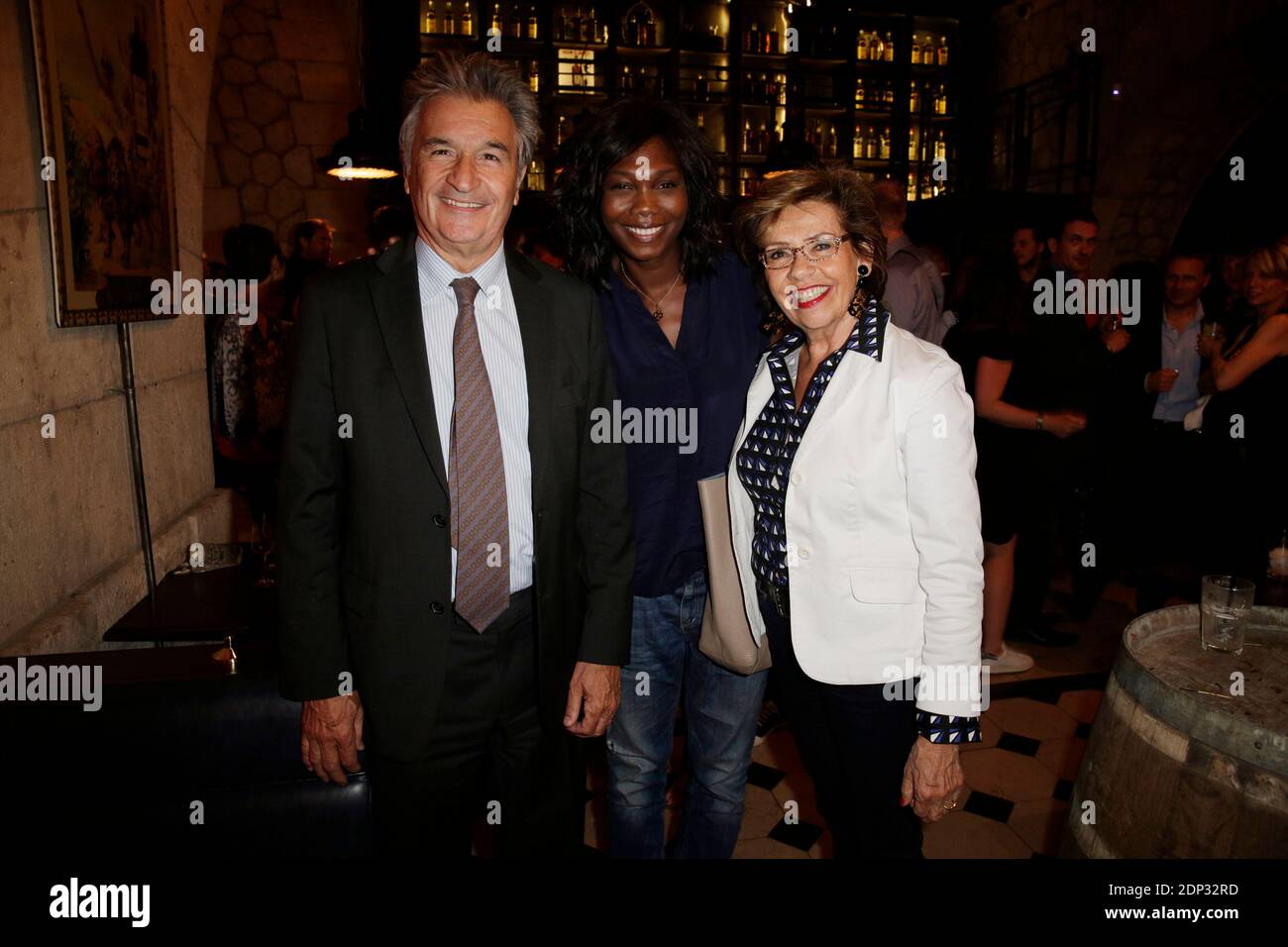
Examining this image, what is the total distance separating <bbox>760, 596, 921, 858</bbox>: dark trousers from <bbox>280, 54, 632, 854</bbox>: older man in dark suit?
372 mm

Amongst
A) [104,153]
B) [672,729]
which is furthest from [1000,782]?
[104,153]

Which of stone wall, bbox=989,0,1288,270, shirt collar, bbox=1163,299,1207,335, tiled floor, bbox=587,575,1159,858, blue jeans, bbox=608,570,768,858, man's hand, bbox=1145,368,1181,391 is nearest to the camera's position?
blue jeans, bbox=608,570,768,858

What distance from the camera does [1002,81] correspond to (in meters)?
7.62

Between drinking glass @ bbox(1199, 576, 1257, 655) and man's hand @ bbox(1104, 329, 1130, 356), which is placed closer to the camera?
drinking glass @ bbox(1199, 576, 1257, 655)

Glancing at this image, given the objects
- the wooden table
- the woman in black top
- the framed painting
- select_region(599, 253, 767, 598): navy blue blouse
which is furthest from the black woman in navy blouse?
the woman in black top

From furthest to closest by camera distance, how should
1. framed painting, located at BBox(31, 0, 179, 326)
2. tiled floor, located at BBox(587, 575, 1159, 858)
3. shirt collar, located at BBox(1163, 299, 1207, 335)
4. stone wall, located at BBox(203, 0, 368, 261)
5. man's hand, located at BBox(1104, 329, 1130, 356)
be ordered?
stone wall, located at BBox(203, 0, 368, 261) < shirt collar, located at BBox(1163, 299, 1207, 335) < man's hand, located at BBox(1104, 329, 1130, 356) < tiled floor, located at BBox(587, 575, 1159, 858) < framed painting, located at BBox(31, 0, 179, 326)

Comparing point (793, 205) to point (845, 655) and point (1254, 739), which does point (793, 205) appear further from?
point (1254, 739)

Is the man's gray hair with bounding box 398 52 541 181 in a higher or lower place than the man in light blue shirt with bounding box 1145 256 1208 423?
higher

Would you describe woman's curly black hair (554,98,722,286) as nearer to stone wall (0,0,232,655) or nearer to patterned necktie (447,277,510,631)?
patterned necktie (447,277,510,631)

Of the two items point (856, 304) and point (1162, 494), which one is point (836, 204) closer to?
point (856, 304)

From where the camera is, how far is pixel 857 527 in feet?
4.69

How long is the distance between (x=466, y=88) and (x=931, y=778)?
147 centimetres

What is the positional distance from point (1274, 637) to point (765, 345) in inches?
45.0

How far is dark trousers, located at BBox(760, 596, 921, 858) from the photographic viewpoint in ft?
4.87
